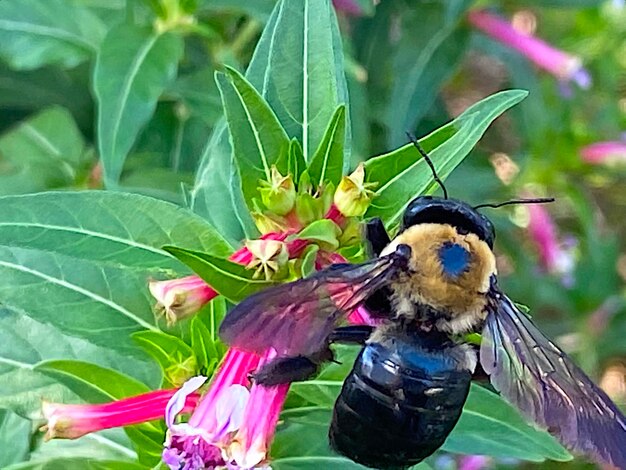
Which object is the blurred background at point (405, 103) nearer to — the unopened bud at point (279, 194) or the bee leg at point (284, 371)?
the unopened bud at point (279, 194)

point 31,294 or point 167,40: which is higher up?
point 167,40

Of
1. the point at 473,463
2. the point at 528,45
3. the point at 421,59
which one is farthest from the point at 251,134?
the point at 473,463

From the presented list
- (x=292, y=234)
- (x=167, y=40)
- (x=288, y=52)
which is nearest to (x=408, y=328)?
(x=292, y=234)

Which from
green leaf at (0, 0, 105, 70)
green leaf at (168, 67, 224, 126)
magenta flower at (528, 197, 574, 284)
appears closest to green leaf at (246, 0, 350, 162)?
green leaf at (168, 67, 224, 126)

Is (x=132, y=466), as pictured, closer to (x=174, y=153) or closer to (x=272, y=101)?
(x=272, y=101)

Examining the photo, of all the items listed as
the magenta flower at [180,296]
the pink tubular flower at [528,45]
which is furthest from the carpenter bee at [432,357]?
the pink tubular flower at [528,45]

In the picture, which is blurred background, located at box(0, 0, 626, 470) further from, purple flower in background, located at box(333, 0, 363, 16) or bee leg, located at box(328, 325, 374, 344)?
bee leg, located at box(328, 325, 374, 344)

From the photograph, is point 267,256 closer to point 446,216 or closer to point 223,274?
point 223,274
